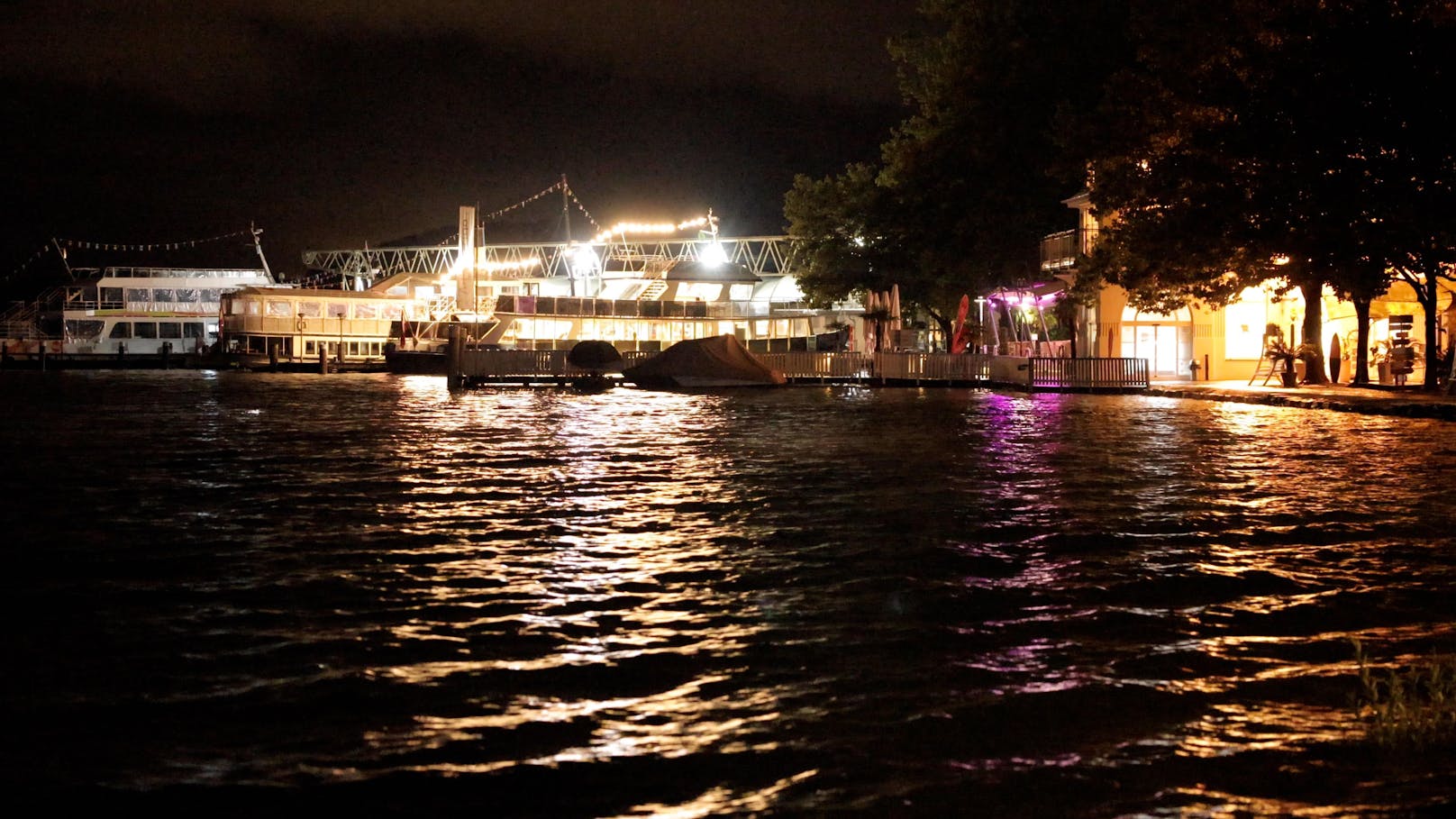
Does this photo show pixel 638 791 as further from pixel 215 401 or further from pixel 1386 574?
pixel 215 401

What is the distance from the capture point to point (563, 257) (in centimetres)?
11931

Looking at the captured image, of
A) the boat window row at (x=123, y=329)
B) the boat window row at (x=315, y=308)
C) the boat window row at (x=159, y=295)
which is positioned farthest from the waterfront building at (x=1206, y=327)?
the boat window row at (x=123, y=329)

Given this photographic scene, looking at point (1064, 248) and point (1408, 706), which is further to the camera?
point (1064, 248)

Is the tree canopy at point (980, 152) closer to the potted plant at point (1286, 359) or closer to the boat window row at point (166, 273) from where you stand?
the potted plant at point (1286, 359)

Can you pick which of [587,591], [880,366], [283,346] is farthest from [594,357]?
[283,346]

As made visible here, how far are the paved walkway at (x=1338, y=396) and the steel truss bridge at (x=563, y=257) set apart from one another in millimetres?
49257

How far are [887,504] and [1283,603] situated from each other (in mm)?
5025

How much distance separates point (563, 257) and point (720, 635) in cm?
11450

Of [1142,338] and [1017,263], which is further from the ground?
[1017,263]

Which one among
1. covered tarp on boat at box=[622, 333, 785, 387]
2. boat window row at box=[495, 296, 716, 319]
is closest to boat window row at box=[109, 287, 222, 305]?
boat window row at box=[495, 296, 716, 319]

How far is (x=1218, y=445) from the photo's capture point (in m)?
19.0

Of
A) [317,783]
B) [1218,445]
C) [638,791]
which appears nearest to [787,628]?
[638,791]

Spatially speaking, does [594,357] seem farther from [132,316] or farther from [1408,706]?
[132,316]

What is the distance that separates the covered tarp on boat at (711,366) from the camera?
42781 mm
